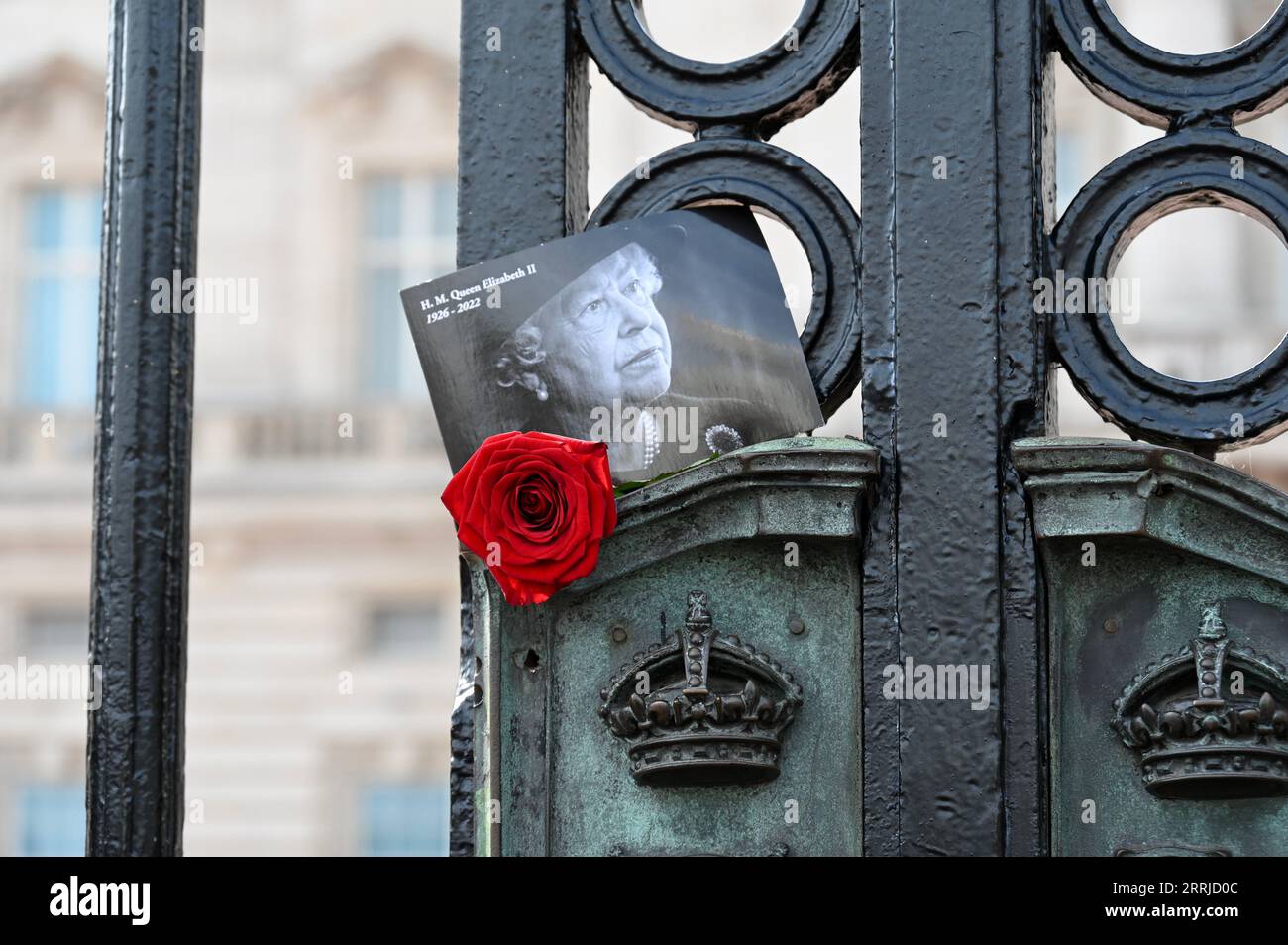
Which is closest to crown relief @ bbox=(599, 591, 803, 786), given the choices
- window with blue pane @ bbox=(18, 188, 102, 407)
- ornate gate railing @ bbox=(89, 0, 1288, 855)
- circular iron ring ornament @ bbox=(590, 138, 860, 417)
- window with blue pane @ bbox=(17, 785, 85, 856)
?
ornate gate railing @ bbox=(89, 0, 1288, 855)

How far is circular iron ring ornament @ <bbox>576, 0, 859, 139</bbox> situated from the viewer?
7.70 ft

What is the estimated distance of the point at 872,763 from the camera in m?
2.18

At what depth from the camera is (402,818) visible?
14281 mm

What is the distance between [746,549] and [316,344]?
44.6ft

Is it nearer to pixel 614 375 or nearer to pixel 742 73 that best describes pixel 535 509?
pixel 614 375

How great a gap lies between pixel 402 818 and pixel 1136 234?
12580 mm

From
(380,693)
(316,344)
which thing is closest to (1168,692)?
(380,693)

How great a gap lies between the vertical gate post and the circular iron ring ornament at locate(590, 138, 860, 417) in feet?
0.09

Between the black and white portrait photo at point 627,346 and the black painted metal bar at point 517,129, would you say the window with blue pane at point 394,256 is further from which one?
the black and white portrait photo at point 627,346

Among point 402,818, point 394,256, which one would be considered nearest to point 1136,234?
point 402,818

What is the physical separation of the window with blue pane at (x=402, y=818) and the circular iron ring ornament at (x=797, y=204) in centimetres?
1216

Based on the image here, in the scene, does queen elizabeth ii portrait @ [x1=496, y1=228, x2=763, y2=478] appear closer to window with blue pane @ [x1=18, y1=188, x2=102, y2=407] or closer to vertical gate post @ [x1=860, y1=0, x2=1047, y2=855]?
vertical gate post @ [x1=860, y1=0, x2=1047, y2=855]
